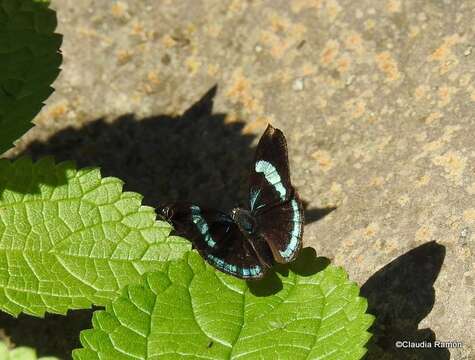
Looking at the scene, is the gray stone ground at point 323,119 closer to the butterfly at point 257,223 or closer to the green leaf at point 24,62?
the butterfly at point 257,223

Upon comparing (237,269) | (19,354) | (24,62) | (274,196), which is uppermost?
(24,62)

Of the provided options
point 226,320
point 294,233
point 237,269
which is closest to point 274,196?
point 294,233

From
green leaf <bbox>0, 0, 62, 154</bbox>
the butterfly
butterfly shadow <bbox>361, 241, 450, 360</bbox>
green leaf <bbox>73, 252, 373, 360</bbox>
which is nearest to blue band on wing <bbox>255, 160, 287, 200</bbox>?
the butterfly

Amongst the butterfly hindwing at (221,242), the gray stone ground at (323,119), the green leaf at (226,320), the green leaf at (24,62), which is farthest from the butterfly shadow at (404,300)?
the green leaf at (24,62)

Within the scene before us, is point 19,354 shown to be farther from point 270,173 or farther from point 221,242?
point 270,173

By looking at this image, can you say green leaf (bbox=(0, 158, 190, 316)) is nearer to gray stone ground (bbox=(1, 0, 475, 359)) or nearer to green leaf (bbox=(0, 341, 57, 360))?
green leaf (bbox=(0, 341, 57, 360))
